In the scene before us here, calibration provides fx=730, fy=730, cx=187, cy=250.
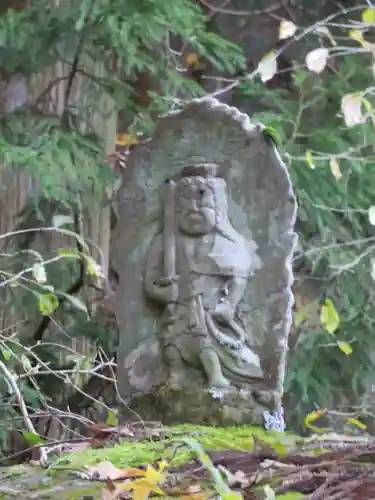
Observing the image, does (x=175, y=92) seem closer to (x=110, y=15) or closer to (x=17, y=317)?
(x=110, y=15)

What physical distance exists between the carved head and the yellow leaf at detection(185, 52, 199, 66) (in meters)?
1.28

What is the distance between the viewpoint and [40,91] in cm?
257

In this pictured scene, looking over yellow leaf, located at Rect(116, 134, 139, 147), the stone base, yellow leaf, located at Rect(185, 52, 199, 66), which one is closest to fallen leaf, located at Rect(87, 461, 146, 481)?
the stone base

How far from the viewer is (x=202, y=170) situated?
1.71m

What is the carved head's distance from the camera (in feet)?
5.56

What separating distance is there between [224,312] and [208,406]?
21 cm

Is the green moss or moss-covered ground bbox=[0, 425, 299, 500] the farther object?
the green moss

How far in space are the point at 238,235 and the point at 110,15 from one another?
29.1 inches

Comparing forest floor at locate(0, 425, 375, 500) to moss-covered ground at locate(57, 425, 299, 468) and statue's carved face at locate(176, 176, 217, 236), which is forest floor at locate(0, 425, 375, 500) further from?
statue's carved face at locate(176, 176, 217, 236)

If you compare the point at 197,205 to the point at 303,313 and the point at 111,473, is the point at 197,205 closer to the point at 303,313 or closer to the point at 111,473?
the point at 303,313

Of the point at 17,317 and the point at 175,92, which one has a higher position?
the point at 175,92

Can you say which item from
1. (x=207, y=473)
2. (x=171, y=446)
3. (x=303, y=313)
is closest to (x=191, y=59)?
(x=303, y=313)

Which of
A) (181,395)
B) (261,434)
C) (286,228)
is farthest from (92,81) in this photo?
(261,434)

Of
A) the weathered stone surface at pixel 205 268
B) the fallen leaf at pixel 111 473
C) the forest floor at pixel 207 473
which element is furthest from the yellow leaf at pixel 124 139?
the fallen leaf at pixel 111 473
